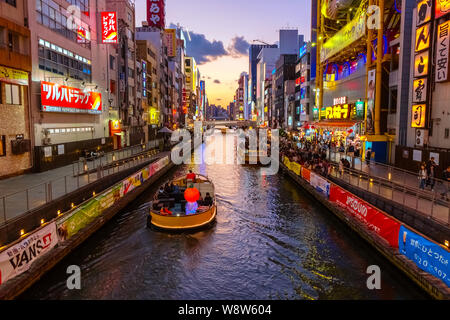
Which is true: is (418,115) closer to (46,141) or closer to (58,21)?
(46,141)

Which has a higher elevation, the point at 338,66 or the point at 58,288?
the point at 338,66

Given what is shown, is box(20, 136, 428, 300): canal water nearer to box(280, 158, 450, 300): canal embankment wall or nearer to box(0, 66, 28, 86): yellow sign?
box(280, 158, 450, 300): canal embankment wall

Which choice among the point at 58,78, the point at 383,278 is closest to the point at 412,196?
the point at 383,278

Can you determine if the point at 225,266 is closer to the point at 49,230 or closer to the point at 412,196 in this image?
the point at 49,230

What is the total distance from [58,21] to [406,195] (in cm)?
3237

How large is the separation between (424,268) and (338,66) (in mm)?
46629

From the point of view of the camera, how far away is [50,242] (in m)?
14.0

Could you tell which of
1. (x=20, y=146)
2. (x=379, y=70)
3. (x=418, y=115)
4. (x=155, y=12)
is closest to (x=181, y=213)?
(x=20, y=146)

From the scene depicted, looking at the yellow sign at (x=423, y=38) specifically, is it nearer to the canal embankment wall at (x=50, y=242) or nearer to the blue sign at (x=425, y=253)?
the blue sign at (x=425, y=253)

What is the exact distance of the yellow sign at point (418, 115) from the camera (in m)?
25.4

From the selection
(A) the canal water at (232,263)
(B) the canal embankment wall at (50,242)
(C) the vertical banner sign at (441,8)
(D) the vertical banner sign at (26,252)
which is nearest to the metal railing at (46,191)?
(B) the canal embankment wall at (50,242)

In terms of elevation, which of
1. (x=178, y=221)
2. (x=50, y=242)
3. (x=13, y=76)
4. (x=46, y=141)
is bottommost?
(x=178, y=221)

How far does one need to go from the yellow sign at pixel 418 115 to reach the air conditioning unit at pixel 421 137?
20.8 inches

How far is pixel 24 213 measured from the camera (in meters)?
15.3
